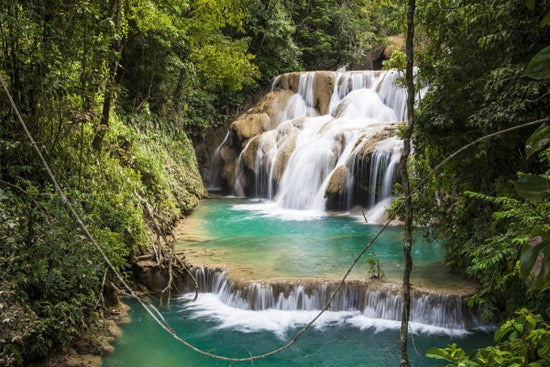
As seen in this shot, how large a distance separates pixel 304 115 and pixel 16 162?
1568 cm

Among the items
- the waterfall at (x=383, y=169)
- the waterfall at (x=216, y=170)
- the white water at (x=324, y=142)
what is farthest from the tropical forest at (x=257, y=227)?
the waterfall at (x=216, y=170)

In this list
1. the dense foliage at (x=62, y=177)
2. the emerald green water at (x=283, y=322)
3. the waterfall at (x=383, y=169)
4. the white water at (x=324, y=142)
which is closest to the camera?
the dense foliage at (x=62, y=177)

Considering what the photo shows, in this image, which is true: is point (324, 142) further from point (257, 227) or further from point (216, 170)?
point (216, 170)

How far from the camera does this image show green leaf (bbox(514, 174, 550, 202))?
1155 mm

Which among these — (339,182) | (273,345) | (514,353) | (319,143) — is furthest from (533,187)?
(319,143)

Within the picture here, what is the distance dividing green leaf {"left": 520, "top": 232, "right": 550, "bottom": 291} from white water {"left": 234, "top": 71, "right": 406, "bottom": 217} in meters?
11.8

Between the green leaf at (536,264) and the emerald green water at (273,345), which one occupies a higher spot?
the green leaf at (536,264)

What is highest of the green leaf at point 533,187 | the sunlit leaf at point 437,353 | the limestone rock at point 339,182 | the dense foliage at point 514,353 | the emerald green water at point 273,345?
the green leaf at point 533,187

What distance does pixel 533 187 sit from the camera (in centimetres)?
118

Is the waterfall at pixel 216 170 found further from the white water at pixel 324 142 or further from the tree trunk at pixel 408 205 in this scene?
the tree trunk at pixel 408 205

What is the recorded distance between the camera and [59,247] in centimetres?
462

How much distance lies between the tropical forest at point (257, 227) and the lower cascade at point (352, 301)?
0.08 feet

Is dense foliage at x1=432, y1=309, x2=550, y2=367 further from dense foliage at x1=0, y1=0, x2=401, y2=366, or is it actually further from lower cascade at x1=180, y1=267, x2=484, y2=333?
lower cascade at x1=180, y1=267, x2=484, y2=333

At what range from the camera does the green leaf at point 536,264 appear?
118 cm
